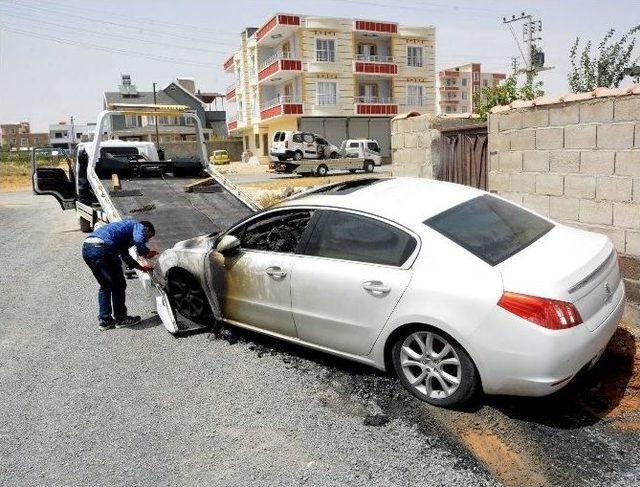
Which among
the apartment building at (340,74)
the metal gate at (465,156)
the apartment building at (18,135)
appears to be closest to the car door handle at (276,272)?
the metal gate at (465,156)

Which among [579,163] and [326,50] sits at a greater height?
[326,50]

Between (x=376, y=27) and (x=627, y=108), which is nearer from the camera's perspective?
(x=627, y=108)

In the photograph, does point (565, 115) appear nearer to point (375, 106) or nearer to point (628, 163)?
point (628, 163)

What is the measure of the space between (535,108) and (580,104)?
678 millimetres

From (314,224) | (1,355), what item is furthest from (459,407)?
(1,355)

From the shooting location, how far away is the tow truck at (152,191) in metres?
8.00

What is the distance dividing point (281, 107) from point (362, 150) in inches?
447

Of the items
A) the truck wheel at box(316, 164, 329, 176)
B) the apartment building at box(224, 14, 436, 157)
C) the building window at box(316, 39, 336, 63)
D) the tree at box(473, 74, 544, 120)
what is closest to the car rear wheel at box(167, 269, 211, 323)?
the tree at box(473, 74, 544, 120)

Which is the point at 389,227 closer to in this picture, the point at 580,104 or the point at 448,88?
the point at 580,104

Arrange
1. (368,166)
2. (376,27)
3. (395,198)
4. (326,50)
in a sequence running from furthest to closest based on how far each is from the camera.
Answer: (376,27) < (326,50) < (368,166) < (395,198)

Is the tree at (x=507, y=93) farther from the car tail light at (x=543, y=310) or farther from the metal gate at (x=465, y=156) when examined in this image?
the car tail light at (x=543, y=310)

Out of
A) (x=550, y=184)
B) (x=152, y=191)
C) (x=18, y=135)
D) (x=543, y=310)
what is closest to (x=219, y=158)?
(x=152, y=191)

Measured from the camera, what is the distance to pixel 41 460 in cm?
348

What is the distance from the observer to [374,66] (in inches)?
1714
